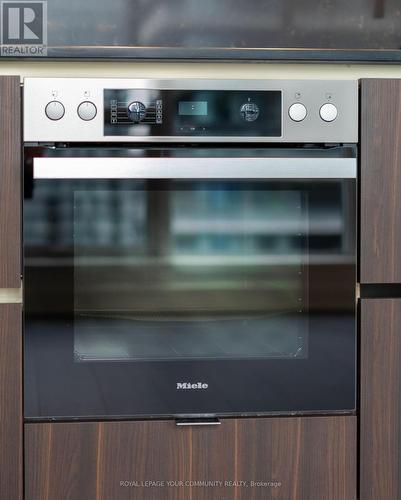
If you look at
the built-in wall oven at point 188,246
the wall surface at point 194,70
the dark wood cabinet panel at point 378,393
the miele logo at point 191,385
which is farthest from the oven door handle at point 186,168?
the miele logo at point 191,385

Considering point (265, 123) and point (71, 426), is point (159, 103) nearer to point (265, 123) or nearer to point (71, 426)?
point (265, 123)

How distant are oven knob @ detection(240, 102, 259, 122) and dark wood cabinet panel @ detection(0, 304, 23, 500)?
61cm

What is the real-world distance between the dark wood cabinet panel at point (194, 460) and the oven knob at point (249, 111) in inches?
24.5

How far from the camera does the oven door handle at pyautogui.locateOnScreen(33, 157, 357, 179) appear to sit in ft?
3.92

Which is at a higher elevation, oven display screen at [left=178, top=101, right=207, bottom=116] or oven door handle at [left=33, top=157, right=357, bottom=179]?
oven display screen at [left=178, top=101, right=207, bottom=116]

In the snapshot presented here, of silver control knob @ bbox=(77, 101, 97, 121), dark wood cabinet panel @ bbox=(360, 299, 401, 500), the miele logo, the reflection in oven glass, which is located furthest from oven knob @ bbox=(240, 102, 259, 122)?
the miele logo

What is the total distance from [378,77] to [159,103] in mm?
482

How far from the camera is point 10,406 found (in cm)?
121

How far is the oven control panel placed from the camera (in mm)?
1201

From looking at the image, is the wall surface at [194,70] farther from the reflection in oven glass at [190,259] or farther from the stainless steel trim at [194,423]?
the stainless steel trim at [194,423]

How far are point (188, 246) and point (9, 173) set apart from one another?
1.27ft

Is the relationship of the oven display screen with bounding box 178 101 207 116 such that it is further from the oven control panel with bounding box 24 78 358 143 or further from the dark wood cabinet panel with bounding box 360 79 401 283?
the dark wood cabinet panel with bounding box 360 79 401 283

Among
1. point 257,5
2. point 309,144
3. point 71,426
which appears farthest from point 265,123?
point 71,426

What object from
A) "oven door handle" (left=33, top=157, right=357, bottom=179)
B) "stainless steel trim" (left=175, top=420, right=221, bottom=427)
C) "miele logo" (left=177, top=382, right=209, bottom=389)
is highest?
"oven door handle" (left=33, top=157, right=357, bottom=179)
